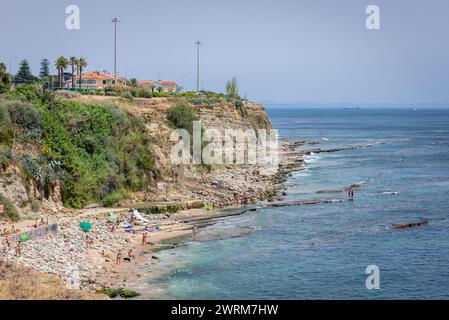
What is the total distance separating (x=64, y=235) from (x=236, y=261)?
36.7ft

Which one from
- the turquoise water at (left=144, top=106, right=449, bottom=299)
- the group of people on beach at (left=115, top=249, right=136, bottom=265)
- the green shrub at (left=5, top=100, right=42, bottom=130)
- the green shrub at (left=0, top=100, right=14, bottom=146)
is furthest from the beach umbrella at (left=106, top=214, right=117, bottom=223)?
the green shrub at (left=5, top=100, right=42, bottom=130)

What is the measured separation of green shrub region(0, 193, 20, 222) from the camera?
4209 cm

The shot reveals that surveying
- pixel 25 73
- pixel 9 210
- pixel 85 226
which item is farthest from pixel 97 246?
pixel 25 73

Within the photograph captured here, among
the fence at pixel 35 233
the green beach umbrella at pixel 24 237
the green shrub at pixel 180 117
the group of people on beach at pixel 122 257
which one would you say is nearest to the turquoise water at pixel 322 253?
the group of people on beach at pixel 122 257

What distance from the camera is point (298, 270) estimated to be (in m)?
37.2

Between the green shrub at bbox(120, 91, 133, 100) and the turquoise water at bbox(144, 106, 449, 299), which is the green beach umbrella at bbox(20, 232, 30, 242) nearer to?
the turquoise water at bbox(144, 106, 449, 299)

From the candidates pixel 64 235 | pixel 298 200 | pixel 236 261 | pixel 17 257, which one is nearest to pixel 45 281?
pixel 17 257

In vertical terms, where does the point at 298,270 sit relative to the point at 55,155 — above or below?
below

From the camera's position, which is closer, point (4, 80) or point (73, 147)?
point (73, 147)

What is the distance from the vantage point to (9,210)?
42344mm

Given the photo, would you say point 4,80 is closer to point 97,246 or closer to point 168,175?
point 168,175

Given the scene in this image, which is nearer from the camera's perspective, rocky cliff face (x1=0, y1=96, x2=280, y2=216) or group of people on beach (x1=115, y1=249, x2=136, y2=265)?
group of people on beach (x1=115, y1=249, x2=136, y2=265)
